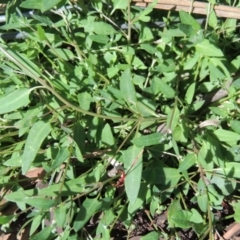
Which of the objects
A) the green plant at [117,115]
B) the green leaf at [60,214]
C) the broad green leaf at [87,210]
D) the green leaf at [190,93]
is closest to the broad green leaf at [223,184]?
the green plant at [117,115]

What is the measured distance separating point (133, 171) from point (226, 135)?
301mm

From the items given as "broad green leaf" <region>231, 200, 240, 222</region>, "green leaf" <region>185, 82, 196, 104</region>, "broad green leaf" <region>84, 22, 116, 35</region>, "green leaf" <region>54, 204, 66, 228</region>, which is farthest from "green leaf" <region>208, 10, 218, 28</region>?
"green leaf" <region>54, 204, 66, 228</region>

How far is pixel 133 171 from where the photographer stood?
142 centimetres

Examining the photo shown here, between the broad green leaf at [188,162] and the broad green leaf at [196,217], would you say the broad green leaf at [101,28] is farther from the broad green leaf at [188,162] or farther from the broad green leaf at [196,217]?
the broad green leaf at [196,217]

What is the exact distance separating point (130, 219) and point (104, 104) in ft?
1.16

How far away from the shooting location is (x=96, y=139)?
1.61 m

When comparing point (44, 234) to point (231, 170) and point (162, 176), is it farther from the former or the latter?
point (231, 170)

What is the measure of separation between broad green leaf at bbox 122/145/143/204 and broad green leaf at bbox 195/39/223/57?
1.11 feet

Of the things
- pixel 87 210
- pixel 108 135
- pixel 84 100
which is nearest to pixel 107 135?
pixel 108 135

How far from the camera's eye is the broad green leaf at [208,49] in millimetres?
1494

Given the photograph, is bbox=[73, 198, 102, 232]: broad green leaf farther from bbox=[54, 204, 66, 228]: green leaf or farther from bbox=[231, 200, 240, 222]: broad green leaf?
bbox=[231, 200, 240, 222]: broad green leaf

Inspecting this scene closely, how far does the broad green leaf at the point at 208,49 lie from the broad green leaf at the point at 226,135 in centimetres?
22

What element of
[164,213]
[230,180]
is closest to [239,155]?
[230,180]

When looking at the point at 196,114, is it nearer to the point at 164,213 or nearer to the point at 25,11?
the point at 164,213
